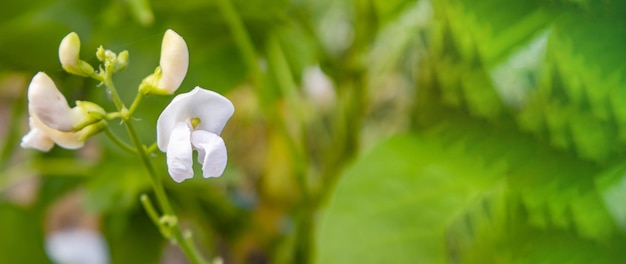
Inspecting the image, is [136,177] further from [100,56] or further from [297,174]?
[100,56]

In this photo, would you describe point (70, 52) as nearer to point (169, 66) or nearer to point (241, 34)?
point (169, 66)

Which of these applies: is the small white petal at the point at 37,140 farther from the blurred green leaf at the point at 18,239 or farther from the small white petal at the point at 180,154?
the blurred green leaf at the point at 18,239

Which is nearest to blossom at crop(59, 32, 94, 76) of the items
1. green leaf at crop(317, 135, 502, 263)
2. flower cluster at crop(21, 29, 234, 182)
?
flower cluster at crop(21, 29, 234, 182)

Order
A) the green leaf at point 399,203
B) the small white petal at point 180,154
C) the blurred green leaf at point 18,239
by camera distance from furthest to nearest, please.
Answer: the blurred green leaf at point 18,239
the green leaf at point 399,203
the small white petal at point 180,154

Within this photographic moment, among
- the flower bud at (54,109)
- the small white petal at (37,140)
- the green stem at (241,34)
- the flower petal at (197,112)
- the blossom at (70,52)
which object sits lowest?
the flower petal at (197,112)

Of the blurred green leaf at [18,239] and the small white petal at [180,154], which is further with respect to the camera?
the blurred green leaf at [18,239]

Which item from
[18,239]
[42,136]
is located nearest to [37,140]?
[42,136]

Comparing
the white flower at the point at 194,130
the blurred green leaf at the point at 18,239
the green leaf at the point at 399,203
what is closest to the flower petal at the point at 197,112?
the white flower at the point at 194,130

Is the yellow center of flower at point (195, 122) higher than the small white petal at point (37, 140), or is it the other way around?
the small white petal at point (37, 140)
